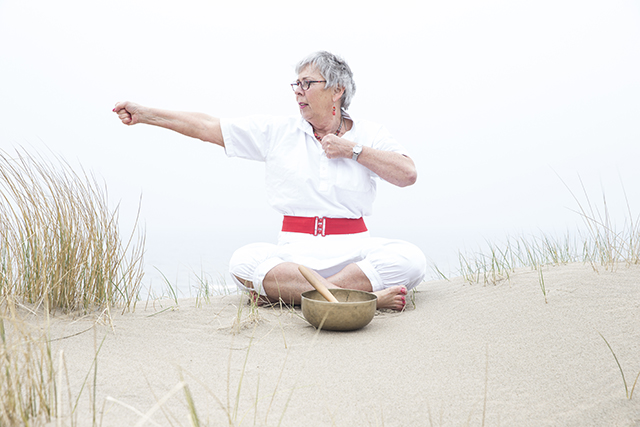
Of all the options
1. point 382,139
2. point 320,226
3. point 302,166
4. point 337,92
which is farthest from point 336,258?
point 337,92

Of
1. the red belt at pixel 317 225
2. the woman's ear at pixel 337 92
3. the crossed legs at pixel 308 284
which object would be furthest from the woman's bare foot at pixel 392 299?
the woman's ear at pixel 337 92

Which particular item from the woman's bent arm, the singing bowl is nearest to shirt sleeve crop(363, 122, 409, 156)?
the woman's bent arm

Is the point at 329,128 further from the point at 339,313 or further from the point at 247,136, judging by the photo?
the point at 339,313

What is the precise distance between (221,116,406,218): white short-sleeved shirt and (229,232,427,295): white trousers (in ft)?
0.60

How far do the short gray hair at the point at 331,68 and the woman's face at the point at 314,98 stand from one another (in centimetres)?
3

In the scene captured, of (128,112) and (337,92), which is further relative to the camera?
(337,92)

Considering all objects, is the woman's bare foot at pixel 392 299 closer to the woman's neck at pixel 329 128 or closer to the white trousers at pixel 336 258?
the white trousers at pixel 336 258

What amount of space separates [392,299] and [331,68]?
4.65ft

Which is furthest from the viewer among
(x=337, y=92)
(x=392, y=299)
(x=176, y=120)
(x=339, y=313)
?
(x=337, y=92)

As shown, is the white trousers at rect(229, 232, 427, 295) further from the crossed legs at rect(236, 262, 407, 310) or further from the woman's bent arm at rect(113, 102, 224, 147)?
the woman's bent arm at rect(113, 102, 224, 147)

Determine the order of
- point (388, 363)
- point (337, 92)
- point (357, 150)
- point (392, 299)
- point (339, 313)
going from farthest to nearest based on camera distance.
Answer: point (337, 92), point (357, 150), point (392, 299), point (339, 313), point (388, 363)

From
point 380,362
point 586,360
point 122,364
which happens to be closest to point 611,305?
point 586,360

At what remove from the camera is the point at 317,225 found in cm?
285

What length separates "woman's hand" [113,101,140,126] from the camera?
2764 millimetres
